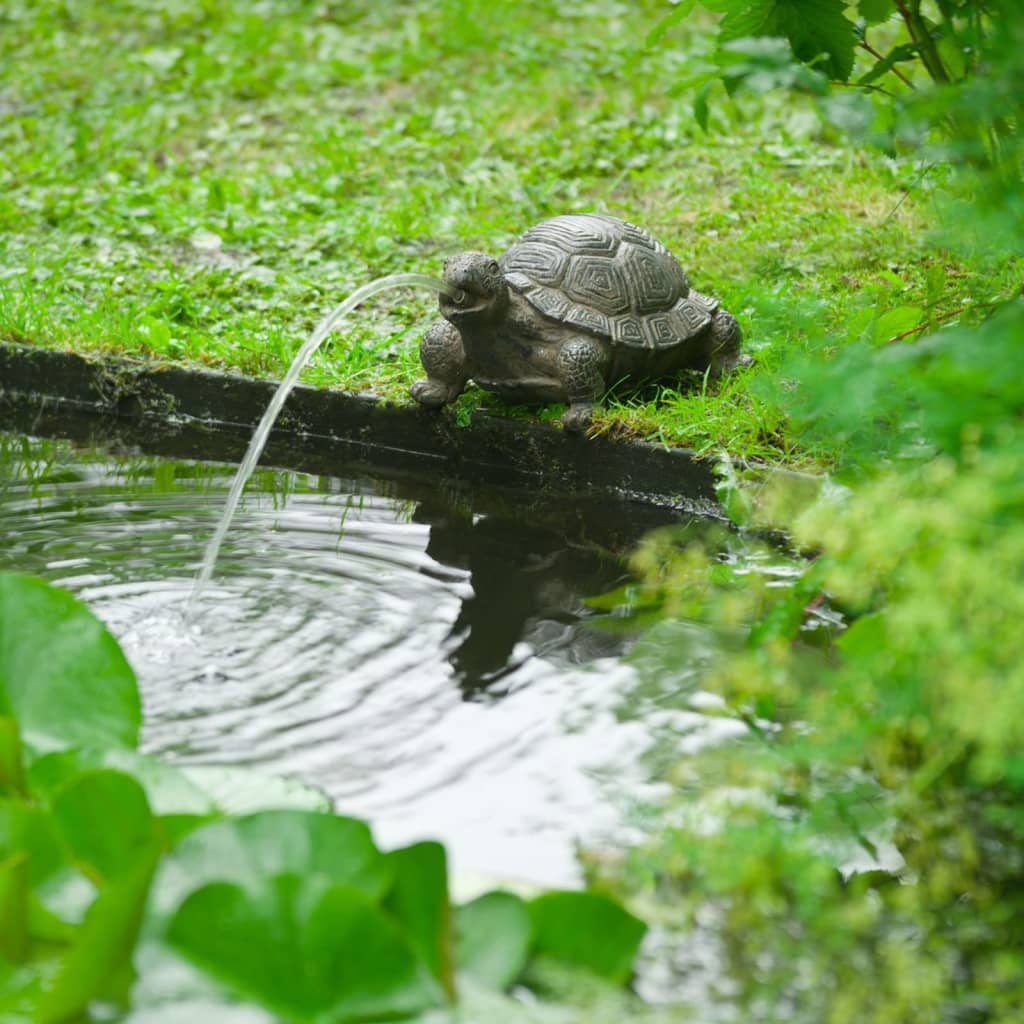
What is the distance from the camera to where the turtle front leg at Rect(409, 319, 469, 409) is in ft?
13.3

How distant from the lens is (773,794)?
6.95ft

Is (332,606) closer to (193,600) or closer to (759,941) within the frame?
(193,600)

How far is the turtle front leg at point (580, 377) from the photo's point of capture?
395 cm

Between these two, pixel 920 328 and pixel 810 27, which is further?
pixel 920 328

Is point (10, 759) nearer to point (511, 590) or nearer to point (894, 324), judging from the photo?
point (511, 590)

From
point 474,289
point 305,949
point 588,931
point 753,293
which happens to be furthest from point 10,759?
point 753,293

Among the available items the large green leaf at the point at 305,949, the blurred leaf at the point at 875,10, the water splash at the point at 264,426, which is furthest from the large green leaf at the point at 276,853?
the blurred leaf at the point at 875,10

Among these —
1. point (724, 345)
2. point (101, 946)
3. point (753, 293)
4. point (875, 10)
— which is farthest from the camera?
point (753, 293)

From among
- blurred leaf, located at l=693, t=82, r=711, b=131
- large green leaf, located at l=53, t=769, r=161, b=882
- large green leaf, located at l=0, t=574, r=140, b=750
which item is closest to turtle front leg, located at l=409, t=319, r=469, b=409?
blurred leaf, located at l=693, t=82, r=711, b=131

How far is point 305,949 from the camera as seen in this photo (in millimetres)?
1654

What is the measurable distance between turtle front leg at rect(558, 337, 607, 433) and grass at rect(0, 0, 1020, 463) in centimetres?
7

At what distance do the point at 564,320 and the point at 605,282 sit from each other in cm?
23

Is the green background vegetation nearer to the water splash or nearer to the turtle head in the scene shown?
the turtle head

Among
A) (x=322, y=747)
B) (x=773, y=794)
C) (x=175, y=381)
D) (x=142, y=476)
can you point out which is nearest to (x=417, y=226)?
(x=175, y=381)
